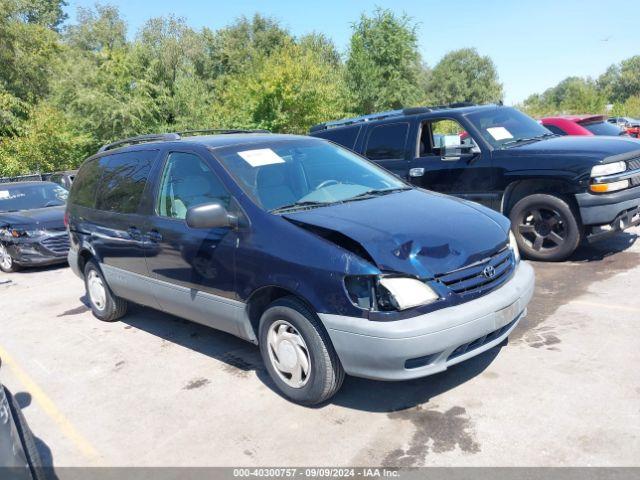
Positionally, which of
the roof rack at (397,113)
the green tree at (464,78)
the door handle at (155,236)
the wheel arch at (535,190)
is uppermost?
the green tree at (464,78)

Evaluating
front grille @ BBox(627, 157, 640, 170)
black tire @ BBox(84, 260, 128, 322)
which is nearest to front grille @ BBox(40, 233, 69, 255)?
black tire @ BBox(84, 260, 128, 322)

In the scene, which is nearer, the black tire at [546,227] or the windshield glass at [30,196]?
the black tire at [546,227]

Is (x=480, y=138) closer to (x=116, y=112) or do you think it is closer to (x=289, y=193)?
(x=289, y=193)

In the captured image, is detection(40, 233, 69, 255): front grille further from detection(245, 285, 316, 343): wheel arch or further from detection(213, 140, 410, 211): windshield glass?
detection(245, 285, 316, 343): wheel arch

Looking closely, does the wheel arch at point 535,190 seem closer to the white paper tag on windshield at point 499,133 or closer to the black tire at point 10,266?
the white paper tag on windshield at point 499,133

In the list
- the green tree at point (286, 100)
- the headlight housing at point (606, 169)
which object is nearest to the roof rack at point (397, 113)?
the headlight housing at point (606, 169)

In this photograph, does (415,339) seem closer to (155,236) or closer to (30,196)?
(155,236)

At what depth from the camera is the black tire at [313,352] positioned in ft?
11.2

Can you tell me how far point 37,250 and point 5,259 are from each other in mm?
890

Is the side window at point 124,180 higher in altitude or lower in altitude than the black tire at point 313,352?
higher

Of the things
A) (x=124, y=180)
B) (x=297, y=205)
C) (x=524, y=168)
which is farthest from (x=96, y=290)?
(x=524, y=168)

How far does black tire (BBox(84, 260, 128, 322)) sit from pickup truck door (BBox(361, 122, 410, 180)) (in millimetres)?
3809

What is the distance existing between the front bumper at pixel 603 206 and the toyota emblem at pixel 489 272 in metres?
3.06

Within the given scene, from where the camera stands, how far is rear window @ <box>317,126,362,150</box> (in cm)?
802
